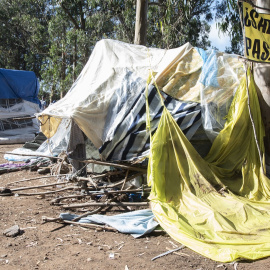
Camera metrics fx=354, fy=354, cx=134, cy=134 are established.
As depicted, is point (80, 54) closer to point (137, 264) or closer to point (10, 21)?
point (10, 21)

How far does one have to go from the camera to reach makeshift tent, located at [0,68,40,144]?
1509cm

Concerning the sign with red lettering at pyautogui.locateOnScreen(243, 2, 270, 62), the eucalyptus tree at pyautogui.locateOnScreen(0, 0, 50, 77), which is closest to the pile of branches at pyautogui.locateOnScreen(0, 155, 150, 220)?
the sign with red lettering at pyautogui.locateOnScreen(243, 2, 270, 62)

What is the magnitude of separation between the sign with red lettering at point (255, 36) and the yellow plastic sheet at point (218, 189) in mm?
586

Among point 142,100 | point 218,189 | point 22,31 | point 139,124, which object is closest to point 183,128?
point 139,124

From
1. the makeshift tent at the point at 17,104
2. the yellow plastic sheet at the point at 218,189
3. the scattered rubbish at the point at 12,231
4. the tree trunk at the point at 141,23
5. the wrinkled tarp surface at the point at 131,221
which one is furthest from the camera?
the makeshift tent at the point at 17,104

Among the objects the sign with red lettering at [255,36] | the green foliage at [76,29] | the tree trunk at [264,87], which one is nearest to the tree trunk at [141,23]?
the green foliage at [76,29]

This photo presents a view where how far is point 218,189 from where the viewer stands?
510 centimetres

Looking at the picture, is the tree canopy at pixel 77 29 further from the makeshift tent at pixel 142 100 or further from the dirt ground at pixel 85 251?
the dirt ground at pixel 85 251

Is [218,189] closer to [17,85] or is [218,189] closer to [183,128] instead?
[183,128]

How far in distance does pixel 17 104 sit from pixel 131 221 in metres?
12.3

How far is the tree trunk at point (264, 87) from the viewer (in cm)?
574

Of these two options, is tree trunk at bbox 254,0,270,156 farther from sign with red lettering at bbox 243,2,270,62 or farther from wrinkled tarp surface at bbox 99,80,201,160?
wrinkled tarp surface at bbox 99,80,201,160

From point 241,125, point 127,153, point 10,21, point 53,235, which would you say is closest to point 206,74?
point 241,125

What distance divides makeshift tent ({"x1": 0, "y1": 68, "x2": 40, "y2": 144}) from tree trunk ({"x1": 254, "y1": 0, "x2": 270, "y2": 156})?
37.2 feet
